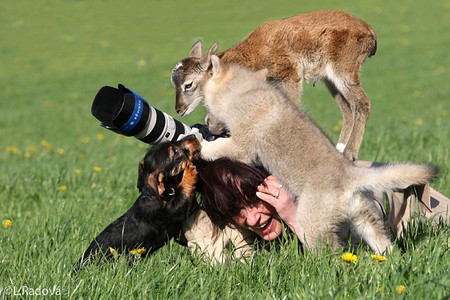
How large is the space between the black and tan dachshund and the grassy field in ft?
0.64

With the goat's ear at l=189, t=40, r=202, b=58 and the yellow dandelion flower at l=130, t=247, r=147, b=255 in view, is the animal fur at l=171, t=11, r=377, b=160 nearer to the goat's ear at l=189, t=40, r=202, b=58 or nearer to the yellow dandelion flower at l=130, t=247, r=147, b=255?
the goat's ear at l=189, t=40, r=202, b=58

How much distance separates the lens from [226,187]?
4.47 m

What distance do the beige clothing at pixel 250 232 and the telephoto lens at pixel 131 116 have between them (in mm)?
553

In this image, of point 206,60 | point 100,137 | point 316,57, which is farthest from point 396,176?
point 100,137

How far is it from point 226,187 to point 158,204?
0.43m

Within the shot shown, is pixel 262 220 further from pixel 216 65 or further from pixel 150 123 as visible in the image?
pixel 216 65

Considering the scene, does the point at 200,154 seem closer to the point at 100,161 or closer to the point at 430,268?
the point at 430,268

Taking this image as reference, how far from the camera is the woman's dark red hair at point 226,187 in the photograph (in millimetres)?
4477

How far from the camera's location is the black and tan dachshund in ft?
14.1

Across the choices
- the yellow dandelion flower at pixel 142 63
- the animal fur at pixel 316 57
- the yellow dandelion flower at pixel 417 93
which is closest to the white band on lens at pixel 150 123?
the animal fur at pixel 316 57

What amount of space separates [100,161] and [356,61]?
15.7 ft

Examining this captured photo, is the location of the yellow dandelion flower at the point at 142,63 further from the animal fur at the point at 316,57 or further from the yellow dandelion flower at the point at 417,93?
the animal fur at the point at 316,57

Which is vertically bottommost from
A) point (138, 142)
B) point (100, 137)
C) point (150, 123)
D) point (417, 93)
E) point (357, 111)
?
point (417, 93)

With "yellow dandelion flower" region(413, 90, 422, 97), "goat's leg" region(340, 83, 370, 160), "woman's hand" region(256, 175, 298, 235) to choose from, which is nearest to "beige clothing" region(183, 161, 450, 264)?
"woman's hand" region(256, 175, 298, 235)
